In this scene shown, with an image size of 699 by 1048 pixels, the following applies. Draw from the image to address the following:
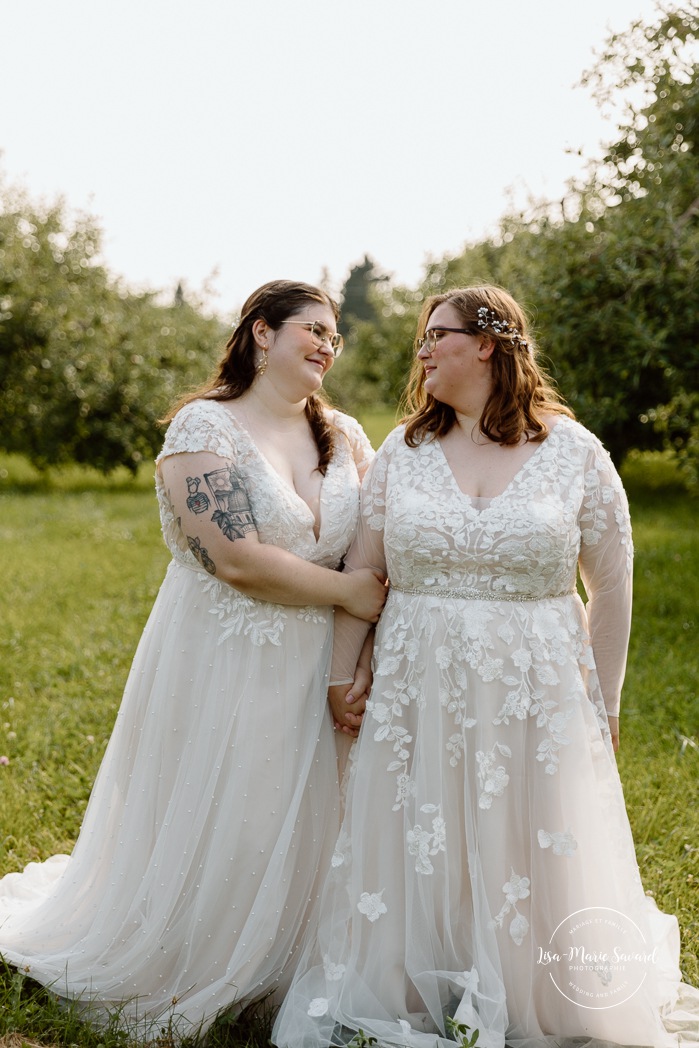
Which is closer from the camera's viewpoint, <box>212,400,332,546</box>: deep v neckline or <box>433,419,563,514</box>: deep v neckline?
<box>433,419,563,514</box>: deep v neckline

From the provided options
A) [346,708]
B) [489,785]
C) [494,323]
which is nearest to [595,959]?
[489,785]

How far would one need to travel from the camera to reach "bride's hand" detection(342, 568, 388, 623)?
313 centimetres

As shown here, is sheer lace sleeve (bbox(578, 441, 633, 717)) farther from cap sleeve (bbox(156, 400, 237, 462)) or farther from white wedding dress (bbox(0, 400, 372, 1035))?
cap sleeve (bbox(156, 400, 237, 462))

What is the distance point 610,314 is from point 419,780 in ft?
16.8

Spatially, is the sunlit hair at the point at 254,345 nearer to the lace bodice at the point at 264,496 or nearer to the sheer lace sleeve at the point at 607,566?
the lace bodice at the point at 264,496

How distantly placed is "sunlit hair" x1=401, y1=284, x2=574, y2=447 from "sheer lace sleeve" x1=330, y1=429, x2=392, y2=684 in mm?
159

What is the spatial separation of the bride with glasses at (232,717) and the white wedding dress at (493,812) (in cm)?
23

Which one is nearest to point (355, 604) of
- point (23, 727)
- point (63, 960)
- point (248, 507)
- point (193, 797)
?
point (248, 507)

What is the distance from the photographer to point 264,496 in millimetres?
3051

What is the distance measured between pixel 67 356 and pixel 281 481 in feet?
43.5

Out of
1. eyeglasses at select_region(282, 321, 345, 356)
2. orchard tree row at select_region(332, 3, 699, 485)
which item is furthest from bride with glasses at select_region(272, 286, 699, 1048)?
orchard tree row at select_region(332, 3, 699, 485)

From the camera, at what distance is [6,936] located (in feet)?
11.0

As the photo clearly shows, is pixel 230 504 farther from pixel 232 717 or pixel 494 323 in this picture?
pixel 494 323

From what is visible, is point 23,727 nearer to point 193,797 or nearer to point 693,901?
point 193,797
